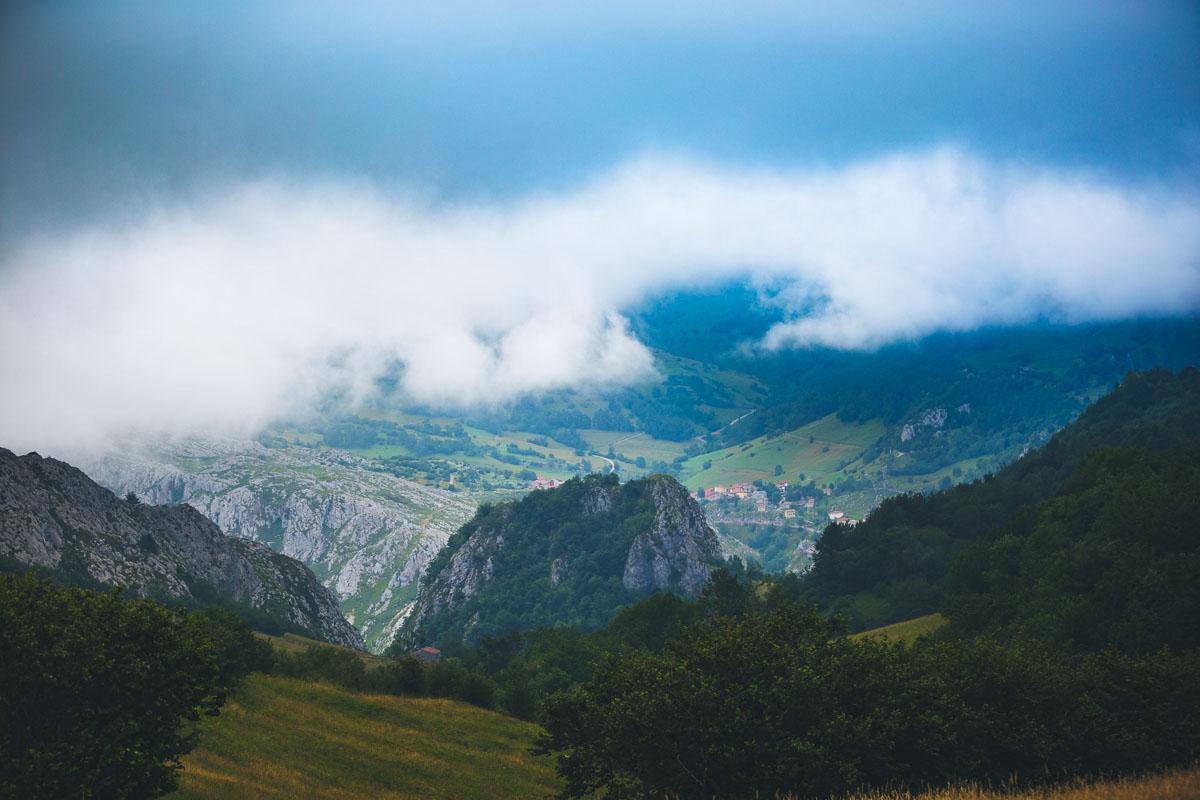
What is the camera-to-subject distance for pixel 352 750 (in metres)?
67.3

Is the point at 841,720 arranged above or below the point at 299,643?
above

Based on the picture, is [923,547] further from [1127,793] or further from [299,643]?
[1127,793]

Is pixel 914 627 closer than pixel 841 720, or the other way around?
pixel 841 720

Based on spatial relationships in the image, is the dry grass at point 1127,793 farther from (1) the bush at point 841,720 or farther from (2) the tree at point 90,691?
(2) the tree at point 90,691

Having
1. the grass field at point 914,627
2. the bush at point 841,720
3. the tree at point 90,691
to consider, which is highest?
the tree at point 90,691

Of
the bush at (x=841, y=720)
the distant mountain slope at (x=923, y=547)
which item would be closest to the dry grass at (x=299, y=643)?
the distant mountain slope at (x=923, y=547)

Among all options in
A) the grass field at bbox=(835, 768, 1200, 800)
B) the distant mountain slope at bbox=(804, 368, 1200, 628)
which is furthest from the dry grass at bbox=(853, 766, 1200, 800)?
the distant mountain slope at bbox=(804, 368, 1200, 628)

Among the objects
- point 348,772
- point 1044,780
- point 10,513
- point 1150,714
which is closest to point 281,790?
point 348,772

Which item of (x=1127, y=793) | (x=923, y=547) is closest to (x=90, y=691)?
(x=1127, y=793)

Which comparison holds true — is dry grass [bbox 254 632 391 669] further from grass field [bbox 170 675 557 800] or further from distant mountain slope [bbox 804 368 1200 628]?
distant mountain slope [bbox 804 368 1200 628]

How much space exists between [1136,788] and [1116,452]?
437 feet

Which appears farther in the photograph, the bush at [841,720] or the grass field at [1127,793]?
the bush at [841,720]

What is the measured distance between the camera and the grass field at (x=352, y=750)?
175 ft

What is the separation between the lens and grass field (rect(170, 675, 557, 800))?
53.4 m
